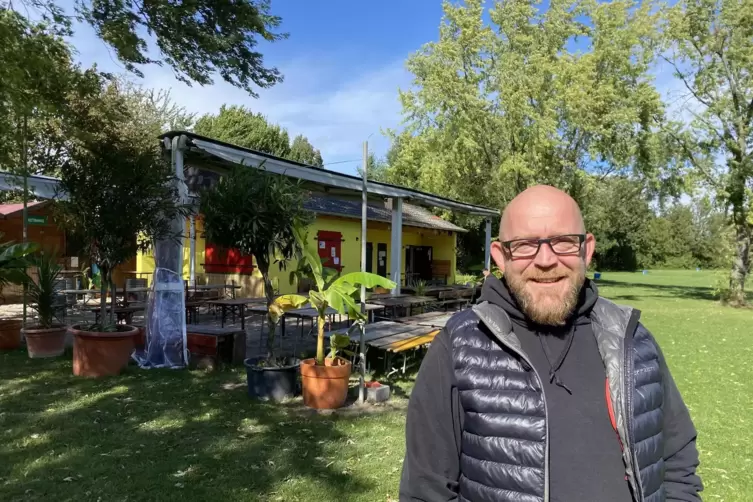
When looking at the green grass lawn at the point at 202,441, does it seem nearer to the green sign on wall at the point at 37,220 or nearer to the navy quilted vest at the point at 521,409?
the navy quilted vest at the point at 521,409

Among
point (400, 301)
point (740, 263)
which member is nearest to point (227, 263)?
point (400, 301)

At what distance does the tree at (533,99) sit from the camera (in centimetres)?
2100

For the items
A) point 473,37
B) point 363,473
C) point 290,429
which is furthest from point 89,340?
point 473,37

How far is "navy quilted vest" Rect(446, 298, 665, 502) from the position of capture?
4.88 feet

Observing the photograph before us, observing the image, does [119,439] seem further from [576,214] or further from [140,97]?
[140,97]

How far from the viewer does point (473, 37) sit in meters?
22.8

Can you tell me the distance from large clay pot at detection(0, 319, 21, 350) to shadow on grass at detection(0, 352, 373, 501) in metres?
2.28

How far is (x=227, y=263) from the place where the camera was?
18.0 metres

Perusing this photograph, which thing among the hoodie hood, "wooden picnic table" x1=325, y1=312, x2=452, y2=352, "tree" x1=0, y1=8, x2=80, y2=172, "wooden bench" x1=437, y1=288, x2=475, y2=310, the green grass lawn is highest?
"tree" x1=0, y1=8, x2=80, y2=172

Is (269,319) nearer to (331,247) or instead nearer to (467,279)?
(331,247)

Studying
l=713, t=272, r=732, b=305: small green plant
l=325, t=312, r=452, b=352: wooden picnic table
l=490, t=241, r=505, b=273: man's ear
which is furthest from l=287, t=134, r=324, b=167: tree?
l=490, t=241, r=505, b=273: man's ear

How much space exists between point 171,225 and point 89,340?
6.27 feet

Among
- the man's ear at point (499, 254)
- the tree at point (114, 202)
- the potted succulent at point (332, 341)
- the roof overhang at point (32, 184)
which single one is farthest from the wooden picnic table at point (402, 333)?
the roof overhang at point (32, 184)

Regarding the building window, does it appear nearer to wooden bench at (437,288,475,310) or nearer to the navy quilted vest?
wooden bench at (437,288,475,310)
